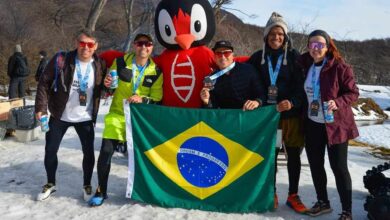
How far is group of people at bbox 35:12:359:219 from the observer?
3686mm

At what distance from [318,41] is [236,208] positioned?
1830 mm

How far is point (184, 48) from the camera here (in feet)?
14.3

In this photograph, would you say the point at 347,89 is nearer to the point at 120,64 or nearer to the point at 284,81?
the point at 284,81

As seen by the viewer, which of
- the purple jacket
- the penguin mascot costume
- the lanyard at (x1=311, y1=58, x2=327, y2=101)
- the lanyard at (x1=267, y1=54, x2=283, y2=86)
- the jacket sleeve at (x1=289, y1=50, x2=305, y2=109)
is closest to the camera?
the purple jacket

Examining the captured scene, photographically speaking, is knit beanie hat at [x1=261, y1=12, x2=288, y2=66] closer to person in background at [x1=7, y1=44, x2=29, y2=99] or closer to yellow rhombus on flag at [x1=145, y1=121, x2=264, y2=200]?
yellow rhombus on flag at [x1=145, y1=121, x2=264, y2=200]

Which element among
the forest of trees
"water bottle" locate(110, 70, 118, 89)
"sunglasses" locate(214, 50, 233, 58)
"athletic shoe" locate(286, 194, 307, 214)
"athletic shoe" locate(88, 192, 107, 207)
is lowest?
"athletic shoe" locate(88, 192, 107, 207)

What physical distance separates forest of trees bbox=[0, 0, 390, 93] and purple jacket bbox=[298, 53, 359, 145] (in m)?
4.48

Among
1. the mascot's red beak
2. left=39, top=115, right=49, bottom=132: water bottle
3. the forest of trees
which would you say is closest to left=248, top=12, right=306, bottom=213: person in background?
the mascot's red beak

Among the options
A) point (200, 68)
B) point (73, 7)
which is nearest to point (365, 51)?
point (73, 7)

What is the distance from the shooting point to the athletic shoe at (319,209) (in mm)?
3816

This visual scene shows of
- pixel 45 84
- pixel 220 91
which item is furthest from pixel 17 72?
pixel 220 91

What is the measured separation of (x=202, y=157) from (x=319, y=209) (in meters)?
1.31

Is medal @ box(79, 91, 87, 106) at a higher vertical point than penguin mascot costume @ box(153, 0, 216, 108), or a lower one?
lower

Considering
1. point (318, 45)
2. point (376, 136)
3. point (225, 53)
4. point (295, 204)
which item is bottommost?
point (376, 136)
